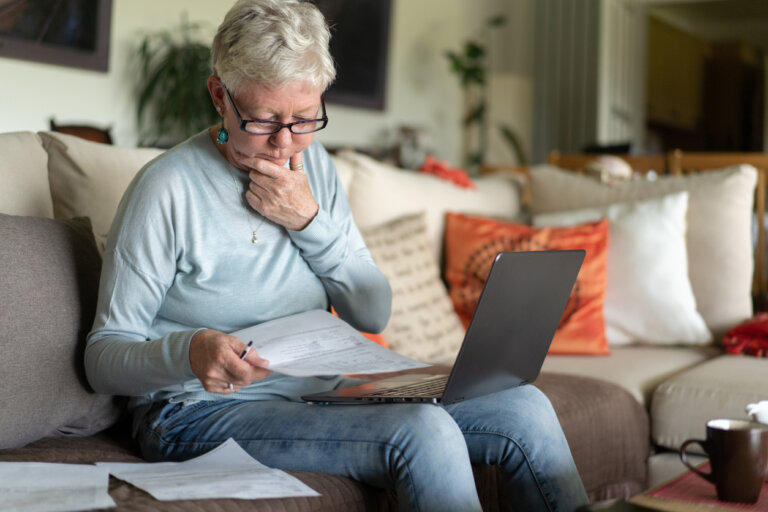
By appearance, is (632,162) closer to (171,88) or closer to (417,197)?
(417,197)

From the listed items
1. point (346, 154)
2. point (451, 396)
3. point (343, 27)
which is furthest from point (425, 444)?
point (343, 27)

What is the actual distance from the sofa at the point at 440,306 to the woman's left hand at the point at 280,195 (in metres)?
0.35

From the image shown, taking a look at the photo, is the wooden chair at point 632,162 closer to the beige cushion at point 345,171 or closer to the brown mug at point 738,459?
the beige cushion at point 345,171

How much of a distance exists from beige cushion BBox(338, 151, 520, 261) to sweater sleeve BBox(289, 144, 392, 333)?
2.56 ft

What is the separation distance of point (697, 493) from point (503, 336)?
334mm

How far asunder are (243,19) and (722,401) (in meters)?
1.34

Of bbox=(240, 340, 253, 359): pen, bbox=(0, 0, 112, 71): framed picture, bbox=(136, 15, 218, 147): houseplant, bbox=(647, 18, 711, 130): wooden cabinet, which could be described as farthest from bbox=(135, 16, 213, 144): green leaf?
bbox=(647, 18, 711, 130): wooden cabinet

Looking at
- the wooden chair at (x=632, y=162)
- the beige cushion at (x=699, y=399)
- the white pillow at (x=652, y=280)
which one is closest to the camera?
the beige cushion at (x=699, y=399)

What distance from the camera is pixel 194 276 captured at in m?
1.33

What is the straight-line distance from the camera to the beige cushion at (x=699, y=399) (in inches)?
74.7

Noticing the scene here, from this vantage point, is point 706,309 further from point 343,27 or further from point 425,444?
point 343,27

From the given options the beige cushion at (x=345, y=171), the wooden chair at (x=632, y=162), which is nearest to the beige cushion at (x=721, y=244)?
the wooden chair at (x=632, y=162)

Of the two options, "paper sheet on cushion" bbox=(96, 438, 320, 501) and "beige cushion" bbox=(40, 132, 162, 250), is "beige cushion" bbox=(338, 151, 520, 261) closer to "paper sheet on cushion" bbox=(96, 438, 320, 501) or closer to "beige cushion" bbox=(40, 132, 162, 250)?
"beige cushion" bbox=(40, 132, 162, 250)

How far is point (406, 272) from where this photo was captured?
88.4 inches
